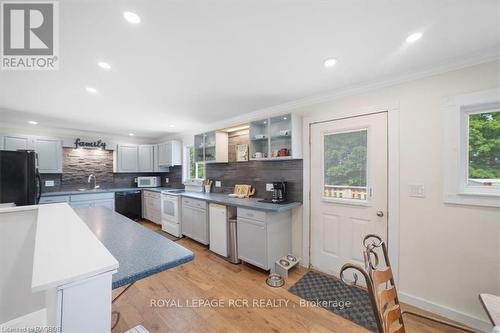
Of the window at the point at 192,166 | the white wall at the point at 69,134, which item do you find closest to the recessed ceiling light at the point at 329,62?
the window at the point at 192,166

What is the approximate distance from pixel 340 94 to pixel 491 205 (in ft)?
5.66

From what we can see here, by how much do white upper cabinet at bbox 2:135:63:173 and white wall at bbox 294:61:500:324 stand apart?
5.95 metres

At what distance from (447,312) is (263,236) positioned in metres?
1.86

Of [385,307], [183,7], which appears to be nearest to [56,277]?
[385,307]

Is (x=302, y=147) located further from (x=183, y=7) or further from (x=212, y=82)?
(x=183, y=7)

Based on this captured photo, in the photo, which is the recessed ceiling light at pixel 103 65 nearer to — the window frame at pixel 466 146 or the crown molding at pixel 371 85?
the crown molding at pixel 371 85

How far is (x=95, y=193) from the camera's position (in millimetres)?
4480

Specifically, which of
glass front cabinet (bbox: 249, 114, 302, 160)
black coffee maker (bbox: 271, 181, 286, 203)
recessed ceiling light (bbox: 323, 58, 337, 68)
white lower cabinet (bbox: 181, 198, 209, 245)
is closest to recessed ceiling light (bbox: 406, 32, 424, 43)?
recessed ceiling light (bbox: 323, 58, 337, 68)

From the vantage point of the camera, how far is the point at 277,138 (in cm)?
320

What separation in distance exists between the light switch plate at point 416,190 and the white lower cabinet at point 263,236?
57.7 inches

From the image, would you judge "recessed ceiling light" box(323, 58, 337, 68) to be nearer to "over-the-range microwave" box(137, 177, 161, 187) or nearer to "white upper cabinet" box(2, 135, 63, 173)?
"over-the-range microwave" box(137, 177, 161, 187)

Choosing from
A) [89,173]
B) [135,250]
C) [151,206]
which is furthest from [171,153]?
[135,250]
